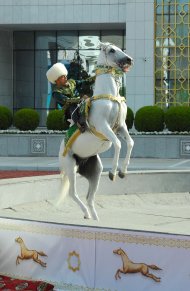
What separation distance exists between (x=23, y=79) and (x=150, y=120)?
16.6 metres

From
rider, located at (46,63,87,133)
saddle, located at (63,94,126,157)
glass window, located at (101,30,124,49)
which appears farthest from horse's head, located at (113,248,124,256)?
glass window, located at (101,30,124,49)

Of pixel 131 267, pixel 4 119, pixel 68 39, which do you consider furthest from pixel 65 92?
pixel 68 39

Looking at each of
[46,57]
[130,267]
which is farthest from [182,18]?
[130,267]

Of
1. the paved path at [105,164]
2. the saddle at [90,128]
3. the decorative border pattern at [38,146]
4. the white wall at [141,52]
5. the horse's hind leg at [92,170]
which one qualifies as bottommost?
the paved path at [105,164]

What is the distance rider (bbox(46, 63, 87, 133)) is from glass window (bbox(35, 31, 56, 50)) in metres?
31.5

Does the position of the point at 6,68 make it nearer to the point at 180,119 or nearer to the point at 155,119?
the point at 155,119

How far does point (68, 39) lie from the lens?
4006cm

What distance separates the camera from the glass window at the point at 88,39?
3947cm

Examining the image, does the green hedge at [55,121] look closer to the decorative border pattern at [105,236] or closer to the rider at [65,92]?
the rider at [65,92]

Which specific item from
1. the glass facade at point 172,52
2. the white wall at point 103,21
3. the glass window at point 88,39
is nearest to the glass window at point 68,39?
the glass window at point 88,39

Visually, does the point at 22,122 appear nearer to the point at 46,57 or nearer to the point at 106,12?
the point at 106,12

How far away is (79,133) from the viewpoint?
8898 millimetres

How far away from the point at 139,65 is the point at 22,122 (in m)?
7.38

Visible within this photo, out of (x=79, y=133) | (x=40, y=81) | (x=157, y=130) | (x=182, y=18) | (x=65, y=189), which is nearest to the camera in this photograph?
(x=79, y=133)
